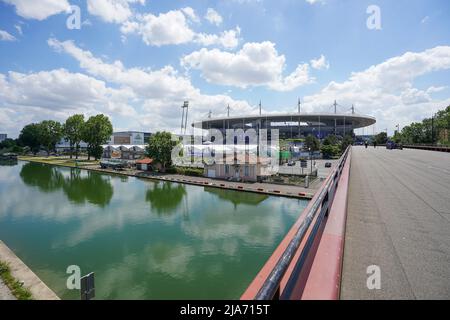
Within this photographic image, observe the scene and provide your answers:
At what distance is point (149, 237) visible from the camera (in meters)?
14.9

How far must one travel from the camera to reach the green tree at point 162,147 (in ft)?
127

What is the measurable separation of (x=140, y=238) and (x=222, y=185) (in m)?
14.8

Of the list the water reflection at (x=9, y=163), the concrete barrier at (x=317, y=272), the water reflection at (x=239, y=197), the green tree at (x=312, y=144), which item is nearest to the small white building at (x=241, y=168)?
the water reflection at (x=239, y=197)

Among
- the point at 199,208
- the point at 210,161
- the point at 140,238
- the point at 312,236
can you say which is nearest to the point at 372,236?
the point at 312,236

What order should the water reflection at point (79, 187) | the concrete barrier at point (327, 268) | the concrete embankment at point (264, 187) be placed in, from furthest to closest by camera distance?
the water reflection at point (79, 187) < the concrete embankment at point (264, 187) < the concrete barrier at point (327, 268)

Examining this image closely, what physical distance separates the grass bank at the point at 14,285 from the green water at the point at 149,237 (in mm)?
1311

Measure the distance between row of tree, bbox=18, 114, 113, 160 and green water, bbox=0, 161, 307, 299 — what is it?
1281 inches

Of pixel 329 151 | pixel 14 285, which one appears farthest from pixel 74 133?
pixel 329 151

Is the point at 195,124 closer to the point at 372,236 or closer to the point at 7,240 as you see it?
the point at 7,240

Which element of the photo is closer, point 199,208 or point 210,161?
point 199,208

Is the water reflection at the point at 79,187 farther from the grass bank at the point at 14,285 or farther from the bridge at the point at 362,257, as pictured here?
the bridge at the point at 362,257
